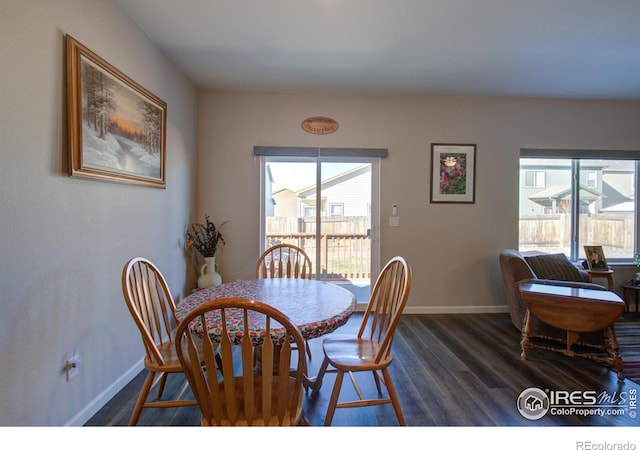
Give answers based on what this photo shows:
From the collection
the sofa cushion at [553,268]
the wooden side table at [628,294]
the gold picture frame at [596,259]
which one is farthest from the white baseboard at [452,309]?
the wooden side table at [628,294]

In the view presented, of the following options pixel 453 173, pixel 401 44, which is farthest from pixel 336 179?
pixel 401 44

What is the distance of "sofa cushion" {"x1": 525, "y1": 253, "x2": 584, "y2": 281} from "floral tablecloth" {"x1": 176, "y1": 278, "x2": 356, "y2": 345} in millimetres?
2465

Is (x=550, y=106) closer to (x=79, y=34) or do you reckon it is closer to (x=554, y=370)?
(x=554, y=370)

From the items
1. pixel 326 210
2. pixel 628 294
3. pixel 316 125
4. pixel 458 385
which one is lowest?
pixel 458 385

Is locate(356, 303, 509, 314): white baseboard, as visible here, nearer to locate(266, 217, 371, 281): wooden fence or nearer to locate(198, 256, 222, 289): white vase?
locate(266, 217, 371, 281): wooden fence

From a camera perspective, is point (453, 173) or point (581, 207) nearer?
point (453, 173)

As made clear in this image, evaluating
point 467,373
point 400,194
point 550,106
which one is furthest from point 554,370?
point 550,106

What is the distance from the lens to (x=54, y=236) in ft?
4.75

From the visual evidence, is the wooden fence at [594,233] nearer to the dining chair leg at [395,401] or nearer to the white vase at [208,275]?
the dining chair leg at [395,401]

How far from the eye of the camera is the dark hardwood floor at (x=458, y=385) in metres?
1.66

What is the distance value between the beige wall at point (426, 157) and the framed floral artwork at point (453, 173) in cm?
9

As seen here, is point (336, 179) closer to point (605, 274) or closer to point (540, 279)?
point (540, 279)

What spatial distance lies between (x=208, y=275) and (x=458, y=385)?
7.77ft

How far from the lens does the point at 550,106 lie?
11.5 feet
